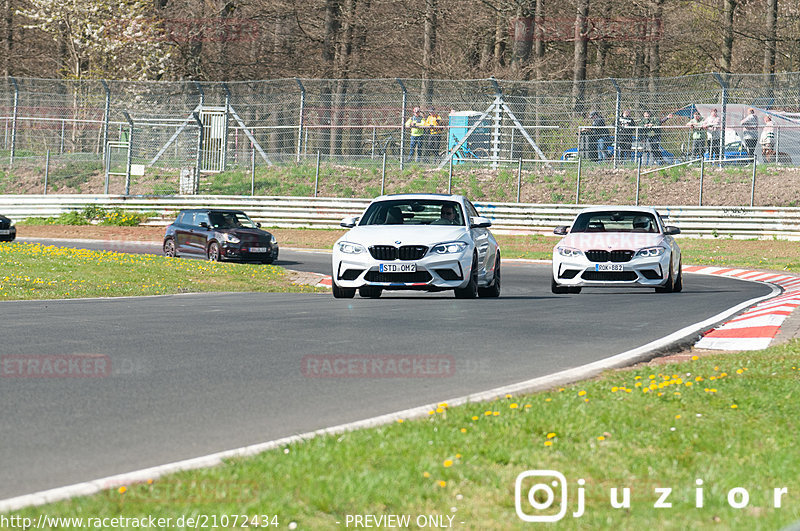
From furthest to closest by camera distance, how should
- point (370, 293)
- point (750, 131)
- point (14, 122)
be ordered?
point (14, 122)
point (750, 131)
point (370, 293)

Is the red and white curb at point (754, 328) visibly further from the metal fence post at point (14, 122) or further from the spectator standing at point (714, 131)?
the metal fence post at point (14, 122)

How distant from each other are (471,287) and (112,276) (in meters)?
7.78

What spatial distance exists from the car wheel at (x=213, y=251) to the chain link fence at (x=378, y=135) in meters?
9.96

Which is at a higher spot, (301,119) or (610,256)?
(301,119)

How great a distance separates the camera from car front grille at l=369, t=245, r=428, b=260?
50.2 ft

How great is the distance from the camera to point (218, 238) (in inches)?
1115

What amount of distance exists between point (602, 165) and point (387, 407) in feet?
97.0

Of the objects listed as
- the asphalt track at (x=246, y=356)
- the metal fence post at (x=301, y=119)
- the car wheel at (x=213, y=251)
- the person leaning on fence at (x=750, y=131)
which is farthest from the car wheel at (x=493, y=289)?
the metal fence post at (x=301, y=119)

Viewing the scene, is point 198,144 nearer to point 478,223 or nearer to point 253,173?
point 253,173

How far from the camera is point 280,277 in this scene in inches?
914

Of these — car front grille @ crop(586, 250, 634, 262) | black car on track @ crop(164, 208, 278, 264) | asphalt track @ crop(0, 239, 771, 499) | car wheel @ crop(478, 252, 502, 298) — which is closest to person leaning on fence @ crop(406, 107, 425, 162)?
black car on track @ crop(164, 208, 278, 264)

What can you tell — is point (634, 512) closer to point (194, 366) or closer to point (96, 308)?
point (194, 366)

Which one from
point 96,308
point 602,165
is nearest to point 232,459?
point 96,308

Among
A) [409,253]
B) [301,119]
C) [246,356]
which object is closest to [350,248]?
[409,253]
